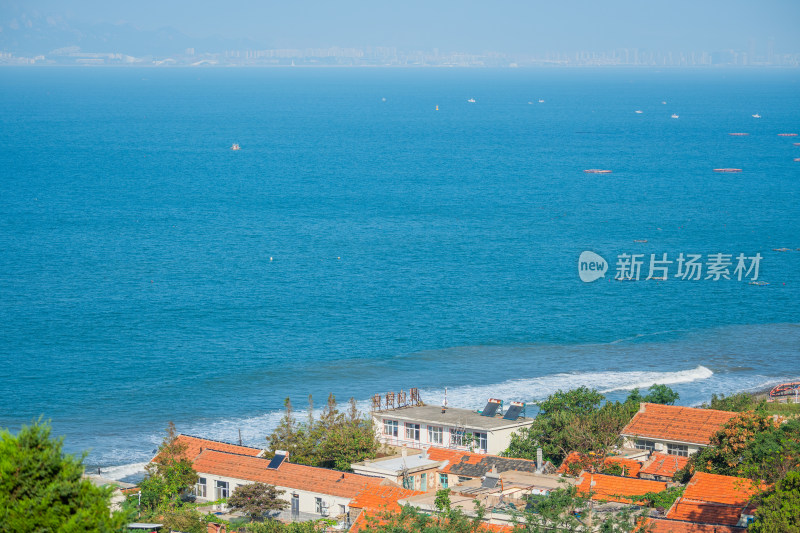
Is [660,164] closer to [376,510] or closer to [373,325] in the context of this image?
[373,325]

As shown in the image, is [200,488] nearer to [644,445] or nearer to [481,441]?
[481,441]

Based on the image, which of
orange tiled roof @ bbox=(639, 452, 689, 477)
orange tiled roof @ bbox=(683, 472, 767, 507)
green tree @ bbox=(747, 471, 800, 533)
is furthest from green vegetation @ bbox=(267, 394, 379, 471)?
green tree @ bbox=(747, 471, 800, 533)

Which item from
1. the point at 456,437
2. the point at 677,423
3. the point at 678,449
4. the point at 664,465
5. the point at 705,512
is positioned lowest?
the point at 705,512

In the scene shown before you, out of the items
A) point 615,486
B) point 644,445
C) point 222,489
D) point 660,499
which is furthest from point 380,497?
point 644,445

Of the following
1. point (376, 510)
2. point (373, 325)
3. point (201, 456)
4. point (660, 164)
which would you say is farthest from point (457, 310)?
point (660, 164)

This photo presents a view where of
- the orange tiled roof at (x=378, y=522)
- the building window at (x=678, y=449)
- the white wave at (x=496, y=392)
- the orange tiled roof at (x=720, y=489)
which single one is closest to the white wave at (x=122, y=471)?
the white wave at (x=496, y=392)
